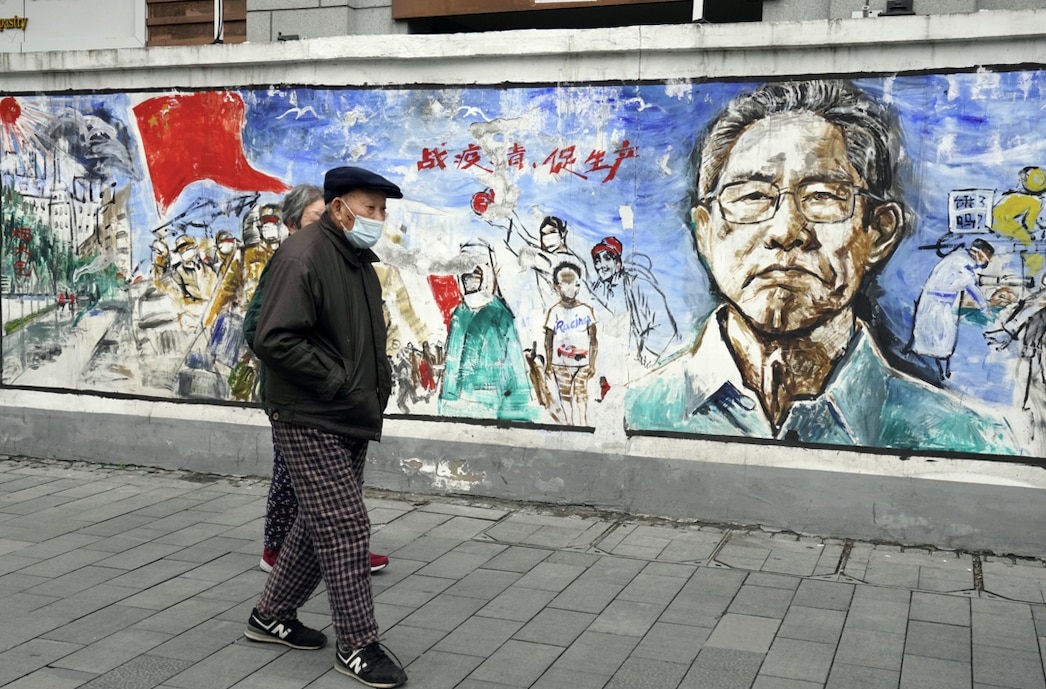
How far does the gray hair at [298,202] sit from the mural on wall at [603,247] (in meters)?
1.93

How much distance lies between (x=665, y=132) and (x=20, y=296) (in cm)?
498

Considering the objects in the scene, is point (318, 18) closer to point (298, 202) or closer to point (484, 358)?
point (484, 358)

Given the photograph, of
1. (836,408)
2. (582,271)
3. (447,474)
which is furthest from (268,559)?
(836,408)

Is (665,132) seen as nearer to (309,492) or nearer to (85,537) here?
(309,492)

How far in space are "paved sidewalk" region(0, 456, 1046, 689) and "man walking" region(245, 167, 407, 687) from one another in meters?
0.24

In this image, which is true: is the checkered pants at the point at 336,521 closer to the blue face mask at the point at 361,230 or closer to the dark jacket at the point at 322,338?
the dark jacket at the point at 322,338

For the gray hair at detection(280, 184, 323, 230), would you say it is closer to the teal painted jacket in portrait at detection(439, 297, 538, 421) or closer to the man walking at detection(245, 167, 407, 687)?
the man walking at detection(245, 167, 407, 687)

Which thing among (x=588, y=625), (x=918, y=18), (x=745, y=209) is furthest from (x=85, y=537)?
(x=918, y=18)

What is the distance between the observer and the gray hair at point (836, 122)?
6473 mm

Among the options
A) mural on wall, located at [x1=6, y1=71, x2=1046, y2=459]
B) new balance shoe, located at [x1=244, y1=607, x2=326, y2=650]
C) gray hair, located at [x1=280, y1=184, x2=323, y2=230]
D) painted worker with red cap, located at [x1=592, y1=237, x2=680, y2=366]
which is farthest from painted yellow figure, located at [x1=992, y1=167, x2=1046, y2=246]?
new balance shoe, located at [x1=244, y1=607, x2=326, y2=650]

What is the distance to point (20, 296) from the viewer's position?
859 cm

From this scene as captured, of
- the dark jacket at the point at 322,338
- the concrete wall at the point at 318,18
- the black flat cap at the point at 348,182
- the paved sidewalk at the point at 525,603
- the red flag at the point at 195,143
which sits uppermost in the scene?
the concrete wall at the point at 318,18

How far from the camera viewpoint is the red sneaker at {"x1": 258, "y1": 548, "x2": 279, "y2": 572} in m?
5.79

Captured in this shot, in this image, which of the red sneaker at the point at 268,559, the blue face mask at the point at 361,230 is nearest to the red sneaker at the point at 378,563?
the red sneaker at the point at 268,559
